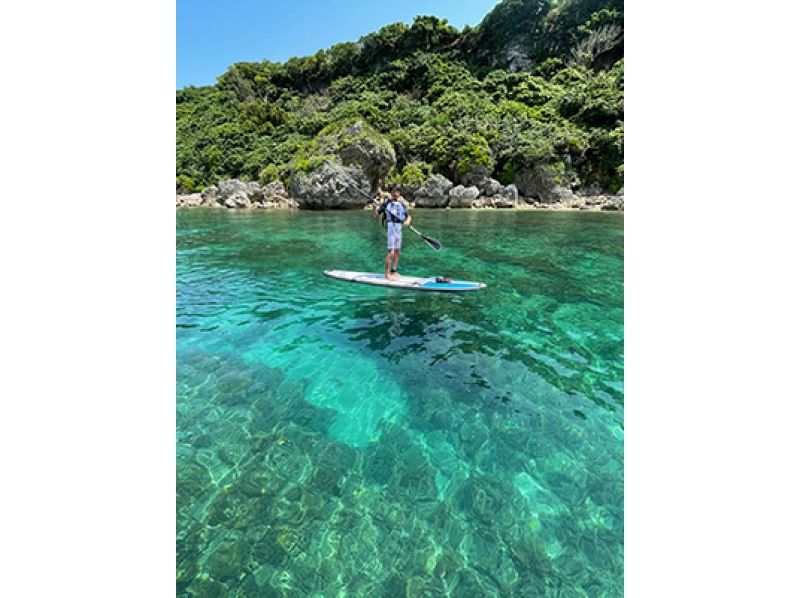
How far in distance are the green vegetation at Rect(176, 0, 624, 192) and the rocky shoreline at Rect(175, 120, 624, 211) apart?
3.15 feet

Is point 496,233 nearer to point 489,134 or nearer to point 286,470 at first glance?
point 286,470

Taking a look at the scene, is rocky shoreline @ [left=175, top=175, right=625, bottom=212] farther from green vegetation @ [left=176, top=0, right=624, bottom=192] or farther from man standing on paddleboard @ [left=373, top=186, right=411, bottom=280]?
man standing on paddleboard @ [left=373, top=186, right=411, bottom=280]

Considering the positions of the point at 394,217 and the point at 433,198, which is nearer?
the point at 394,217

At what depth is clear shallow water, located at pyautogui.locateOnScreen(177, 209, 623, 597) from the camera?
9.85 feet

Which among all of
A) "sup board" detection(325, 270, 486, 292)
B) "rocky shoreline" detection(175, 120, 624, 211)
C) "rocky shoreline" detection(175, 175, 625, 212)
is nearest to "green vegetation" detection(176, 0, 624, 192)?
"rocky shoreline" detection(175, 120, 624, 211)

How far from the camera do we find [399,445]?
14.2 ft

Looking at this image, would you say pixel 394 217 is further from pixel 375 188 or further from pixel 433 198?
pixel 375 188

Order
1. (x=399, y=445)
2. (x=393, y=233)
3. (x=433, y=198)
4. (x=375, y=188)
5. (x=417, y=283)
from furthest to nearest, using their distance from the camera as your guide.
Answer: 1. (x=375, y=188)
2. (x=433, y=198)
3. (x=417, y=283)
4. (x=393, y=233)
5. (x=399, y=445)

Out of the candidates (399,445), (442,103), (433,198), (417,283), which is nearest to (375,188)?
(433,198)

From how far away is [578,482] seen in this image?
3.82m

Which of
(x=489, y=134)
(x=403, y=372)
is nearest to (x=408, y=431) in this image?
(x=403, y=372)

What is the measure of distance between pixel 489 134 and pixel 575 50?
105 feet

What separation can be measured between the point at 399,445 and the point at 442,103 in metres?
62.6

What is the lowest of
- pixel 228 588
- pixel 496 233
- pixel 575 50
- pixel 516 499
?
pixel 228 588
